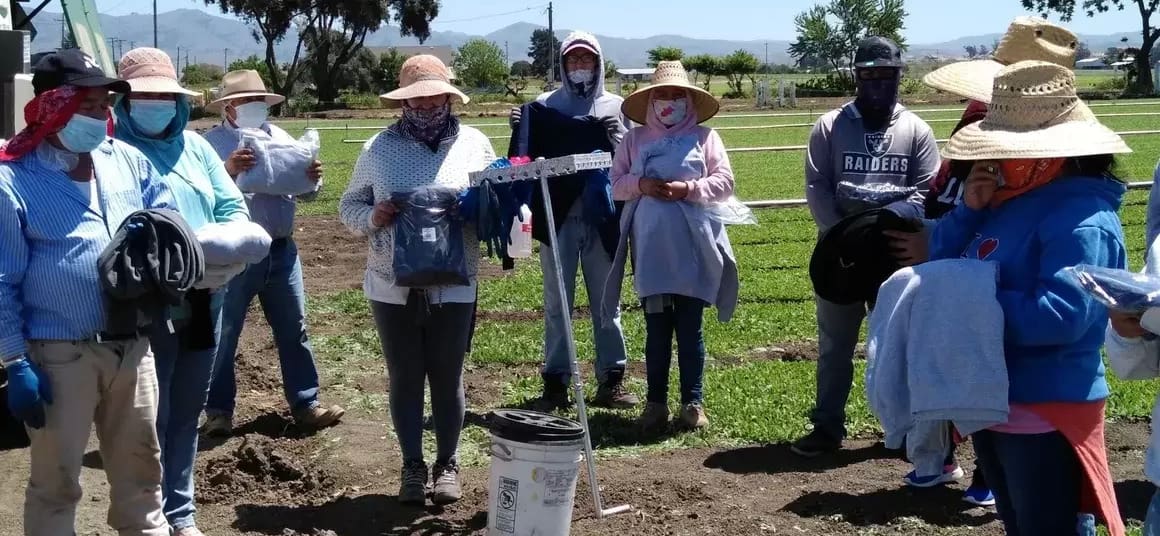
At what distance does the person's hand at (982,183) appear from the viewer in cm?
376

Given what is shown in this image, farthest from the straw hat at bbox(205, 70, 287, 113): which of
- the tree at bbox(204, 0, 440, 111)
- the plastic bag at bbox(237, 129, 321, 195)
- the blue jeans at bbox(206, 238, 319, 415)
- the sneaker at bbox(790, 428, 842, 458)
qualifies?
the tree at bbox(204, 0, 440, 111)

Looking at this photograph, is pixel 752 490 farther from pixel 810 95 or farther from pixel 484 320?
pixel 810 95

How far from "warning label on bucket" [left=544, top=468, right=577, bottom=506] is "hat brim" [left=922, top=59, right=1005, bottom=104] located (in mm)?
2247

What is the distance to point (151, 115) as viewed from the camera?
510 cm

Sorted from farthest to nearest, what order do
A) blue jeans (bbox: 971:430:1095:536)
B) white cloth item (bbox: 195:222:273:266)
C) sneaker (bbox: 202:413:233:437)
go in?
sneaker (bbox: 202:413:233:437) → white cloth item (bbox: 195:222:273:266) → blue jeans (bbox: 971:430:1095:536)

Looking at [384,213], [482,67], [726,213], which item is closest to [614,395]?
[726,213]

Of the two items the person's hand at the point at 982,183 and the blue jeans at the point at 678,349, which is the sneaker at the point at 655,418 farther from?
the person's hand at the point at 982,183

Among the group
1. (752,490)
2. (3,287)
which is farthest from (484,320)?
(3,287)

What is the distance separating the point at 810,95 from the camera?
210ft

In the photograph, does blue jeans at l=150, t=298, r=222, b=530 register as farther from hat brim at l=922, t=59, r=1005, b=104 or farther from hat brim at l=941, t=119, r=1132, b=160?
hat brim at l=922, t=59, r=1005, b=104

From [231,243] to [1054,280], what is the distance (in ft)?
9.72

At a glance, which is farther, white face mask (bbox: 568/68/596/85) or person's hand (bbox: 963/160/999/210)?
white face mask (bbox: 568/68/596/85)

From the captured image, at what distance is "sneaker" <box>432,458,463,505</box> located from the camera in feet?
19.6

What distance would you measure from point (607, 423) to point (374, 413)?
1463 mm
